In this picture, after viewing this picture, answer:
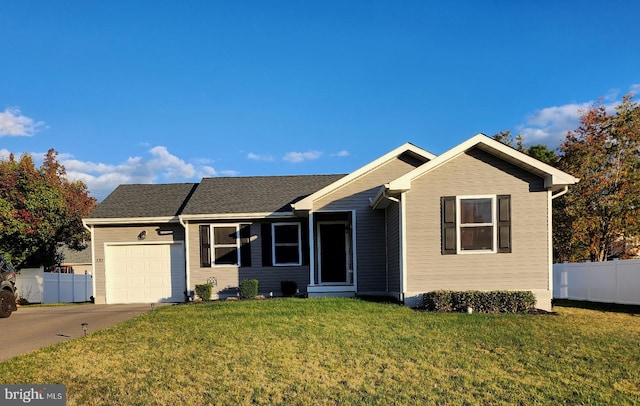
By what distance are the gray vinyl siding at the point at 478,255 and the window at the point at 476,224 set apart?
0.48 feet

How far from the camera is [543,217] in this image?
11.6 meters

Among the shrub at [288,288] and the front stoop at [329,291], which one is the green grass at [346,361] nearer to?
the front stoop at [329,291]

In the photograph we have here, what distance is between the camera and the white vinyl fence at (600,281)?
13.9 meters

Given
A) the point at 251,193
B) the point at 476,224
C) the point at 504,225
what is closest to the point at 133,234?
the point at 251,193

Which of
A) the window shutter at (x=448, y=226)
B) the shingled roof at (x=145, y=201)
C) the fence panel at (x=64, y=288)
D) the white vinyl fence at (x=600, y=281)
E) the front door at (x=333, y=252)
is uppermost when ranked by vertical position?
the shingled roof at (x=145, y=201)

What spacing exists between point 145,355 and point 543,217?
9.72m

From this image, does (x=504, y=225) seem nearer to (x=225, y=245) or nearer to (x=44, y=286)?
(x=225, y=245)

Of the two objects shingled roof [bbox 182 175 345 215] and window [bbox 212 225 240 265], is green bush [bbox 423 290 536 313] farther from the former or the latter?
window [bbox 212 225 240 265]

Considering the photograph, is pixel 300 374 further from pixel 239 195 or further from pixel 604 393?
pixel 239 195

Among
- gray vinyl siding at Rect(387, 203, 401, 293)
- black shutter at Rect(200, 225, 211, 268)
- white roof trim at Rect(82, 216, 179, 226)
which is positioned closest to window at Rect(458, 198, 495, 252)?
gray vinyl siding at Rect(387, 203, 401, 293)

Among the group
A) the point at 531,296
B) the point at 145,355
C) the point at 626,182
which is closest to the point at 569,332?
the point at 531,296

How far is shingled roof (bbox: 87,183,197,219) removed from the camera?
640 inches

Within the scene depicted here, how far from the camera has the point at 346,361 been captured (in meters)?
6.57

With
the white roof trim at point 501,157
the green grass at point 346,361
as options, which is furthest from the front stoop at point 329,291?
the white roof trim at point 501,157
